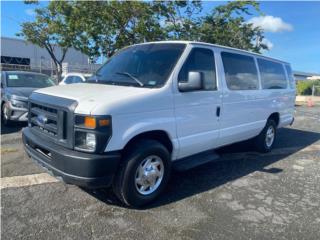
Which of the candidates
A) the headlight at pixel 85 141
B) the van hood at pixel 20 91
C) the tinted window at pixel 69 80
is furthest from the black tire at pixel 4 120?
→ the headlight at pixel 85 141

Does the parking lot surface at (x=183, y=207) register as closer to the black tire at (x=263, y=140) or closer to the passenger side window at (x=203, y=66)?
the black tire at (x=263, y=140)

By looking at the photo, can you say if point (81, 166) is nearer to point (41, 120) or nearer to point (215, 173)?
point (41, 120)

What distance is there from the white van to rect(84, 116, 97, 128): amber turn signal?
0.4 inches

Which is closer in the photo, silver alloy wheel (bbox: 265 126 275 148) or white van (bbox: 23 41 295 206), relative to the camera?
white van (bbox: 23 41 295 206)

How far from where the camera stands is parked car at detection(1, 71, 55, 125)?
316 inches

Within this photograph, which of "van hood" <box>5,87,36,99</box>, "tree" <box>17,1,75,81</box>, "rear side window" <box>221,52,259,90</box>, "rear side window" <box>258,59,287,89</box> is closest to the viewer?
"rear side window" <box>221,52,259,90</box>

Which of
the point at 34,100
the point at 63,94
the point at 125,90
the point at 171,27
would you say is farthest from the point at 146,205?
the point at 171,27

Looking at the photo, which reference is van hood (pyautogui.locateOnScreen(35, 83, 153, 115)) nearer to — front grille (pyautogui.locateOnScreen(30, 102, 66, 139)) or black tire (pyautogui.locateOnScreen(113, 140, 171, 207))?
front grille (pyautogui.locateOnScreen(30, 102, 66, 139))

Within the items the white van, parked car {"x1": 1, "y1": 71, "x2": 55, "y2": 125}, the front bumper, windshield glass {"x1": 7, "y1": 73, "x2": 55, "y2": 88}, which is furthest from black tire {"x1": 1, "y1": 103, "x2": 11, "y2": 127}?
the front bumper

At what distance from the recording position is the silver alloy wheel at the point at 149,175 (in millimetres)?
3832

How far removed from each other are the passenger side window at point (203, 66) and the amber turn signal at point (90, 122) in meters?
1.41

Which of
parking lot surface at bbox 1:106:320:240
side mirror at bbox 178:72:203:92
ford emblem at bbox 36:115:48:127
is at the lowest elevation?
parking lot surface at bbox 1:106:320:240

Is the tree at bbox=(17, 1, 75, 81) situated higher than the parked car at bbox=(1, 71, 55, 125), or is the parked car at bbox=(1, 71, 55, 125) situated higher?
the tree at bbox=(17, 1, 75, 81)

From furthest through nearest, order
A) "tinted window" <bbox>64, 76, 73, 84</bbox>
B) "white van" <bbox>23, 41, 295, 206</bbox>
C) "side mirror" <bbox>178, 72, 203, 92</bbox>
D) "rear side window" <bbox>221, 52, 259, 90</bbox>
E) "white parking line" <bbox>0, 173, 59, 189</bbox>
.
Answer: "tinted window" <bbox>64, 76, 73, 84</bbox> < "rear side window" <bbox>221, 52, 259, 90</bbox> < "white parking line" <bbox>0, 173, 59, 189</bbox> < "side mirror" <bbox>178, 72, 203, 92</bbox> < "white van" <bbox>23, 41, 295, 206</bbox>
